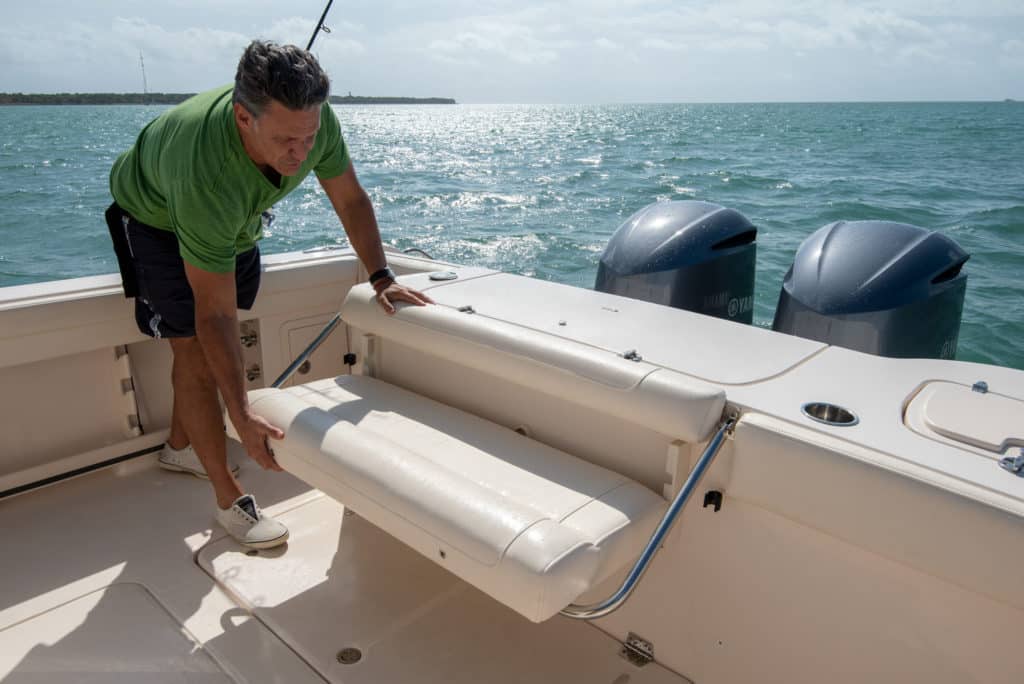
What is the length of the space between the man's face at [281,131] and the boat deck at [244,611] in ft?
3.21

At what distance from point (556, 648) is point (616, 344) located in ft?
2.20

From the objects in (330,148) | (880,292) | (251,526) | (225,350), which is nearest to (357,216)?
(330,148)

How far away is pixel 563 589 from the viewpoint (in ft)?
3.77

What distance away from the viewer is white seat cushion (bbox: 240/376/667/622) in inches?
46.4

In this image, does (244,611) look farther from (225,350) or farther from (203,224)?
(203,224)

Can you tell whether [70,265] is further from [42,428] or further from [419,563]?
[419,563]

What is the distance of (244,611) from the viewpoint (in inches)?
67.2

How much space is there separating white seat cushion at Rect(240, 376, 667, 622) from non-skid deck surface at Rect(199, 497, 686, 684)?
0.35m

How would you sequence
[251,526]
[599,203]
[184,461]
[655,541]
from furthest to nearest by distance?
1. [599,203]
2. [184,461]
3. [251,526]
4. [655,541]

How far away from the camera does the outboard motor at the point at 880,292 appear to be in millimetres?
2104

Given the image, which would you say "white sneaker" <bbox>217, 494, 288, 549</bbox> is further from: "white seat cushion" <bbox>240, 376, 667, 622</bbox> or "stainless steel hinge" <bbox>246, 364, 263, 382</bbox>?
"stainless steel hinge" <bbox>246, 364, 263, 382</bbox>

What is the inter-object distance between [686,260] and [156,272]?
158cm

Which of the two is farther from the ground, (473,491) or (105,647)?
(473,491)

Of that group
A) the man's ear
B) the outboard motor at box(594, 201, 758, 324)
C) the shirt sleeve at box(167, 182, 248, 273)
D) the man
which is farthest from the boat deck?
the outboard motor at box(594, 201, 758, 324)
